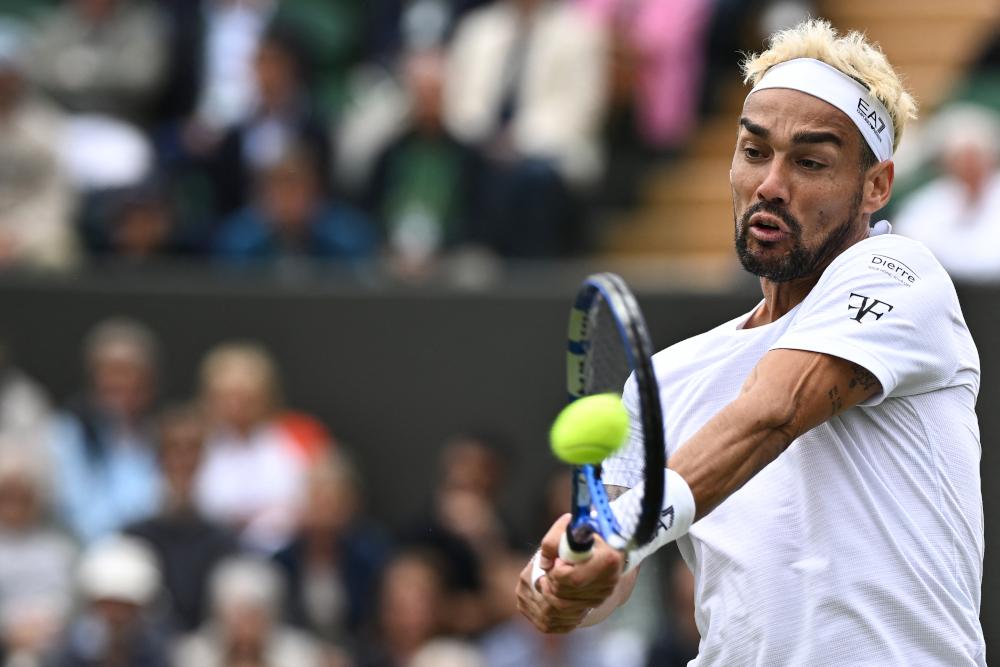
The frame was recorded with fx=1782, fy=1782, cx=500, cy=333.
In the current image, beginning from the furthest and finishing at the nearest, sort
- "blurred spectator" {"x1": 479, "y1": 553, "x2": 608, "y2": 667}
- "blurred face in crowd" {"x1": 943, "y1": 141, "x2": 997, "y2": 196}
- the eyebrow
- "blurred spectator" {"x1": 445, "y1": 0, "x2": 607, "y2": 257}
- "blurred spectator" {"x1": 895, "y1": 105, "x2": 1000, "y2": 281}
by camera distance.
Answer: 1. "blurred spectator" {"x1": 445, "y1": 0, "x2": 607, "y2": 257}
2. "blurred face in crowd" {"x1": 943, "y1": 141, "x2": 997, "y2": 196}
3. "blurred spectator" {"x1": 895, "y1": 105, "x2": 1000, "y2": 281}
4. "blurred spectator" {"x1": 479, "y1": 553, "x2": 608, "y2": 667}
5. the eyebrow

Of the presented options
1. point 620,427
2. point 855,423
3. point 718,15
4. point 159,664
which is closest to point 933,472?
point 855,423

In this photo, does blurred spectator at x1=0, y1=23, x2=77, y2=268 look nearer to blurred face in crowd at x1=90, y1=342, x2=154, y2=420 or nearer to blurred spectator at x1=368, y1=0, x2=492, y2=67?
blurred face in crowd at x1=90, y1=342, x2=154, y2=420

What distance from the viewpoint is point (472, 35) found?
1075cm

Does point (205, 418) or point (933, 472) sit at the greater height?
point (933, 472)

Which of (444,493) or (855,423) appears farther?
(444,493)

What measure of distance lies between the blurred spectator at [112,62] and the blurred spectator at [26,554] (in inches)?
123

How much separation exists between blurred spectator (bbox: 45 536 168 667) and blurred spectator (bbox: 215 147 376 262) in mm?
2154

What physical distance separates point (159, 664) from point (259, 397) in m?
1.60

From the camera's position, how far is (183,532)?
9047 mm

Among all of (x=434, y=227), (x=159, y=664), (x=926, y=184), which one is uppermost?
(x=926, y=184)

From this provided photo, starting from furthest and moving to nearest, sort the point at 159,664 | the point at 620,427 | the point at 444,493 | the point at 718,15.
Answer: the point at 718,15, the point at 444,493, the point at 159,664, the point at 620,427

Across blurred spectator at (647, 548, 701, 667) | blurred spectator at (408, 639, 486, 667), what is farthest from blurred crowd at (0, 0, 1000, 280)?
blurred spectator at (647, 548, 701, 667)

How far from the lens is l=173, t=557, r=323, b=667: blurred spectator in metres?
8.33

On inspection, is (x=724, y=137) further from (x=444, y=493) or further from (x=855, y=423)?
(x=855, y=423)
